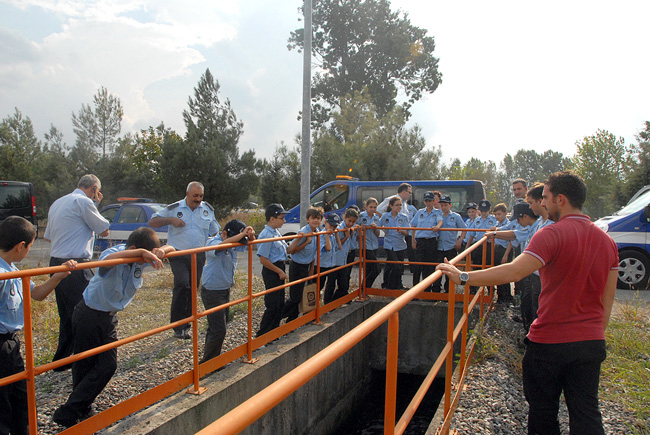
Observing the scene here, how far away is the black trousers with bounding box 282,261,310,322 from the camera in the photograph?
17.3 feet

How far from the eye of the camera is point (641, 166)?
69.4ft

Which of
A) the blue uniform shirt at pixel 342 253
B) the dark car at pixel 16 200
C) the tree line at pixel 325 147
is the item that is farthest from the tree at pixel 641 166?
the dark car at pixel 16 200

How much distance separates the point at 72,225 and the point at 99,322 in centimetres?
157

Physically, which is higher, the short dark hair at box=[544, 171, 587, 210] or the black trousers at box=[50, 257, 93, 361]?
the short dark hair at box=[544, 171, 587, 210]

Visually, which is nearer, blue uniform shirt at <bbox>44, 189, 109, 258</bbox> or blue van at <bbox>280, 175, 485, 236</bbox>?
blue uniform shirt at <bbox>44, 189, 109, 258</bbox>

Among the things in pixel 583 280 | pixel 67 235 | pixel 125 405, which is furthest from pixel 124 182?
pixel 583 280

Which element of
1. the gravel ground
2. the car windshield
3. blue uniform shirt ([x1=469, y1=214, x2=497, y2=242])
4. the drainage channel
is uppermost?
the car windshield

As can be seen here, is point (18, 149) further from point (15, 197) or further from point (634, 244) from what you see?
point (634, 244)

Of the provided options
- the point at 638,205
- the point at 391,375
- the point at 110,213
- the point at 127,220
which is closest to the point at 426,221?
the point at 638,205

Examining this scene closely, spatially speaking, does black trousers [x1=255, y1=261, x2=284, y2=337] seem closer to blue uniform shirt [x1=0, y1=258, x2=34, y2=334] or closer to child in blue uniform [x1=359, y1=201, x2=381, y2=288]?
child in blue uniform [x1=359, y1=201, x2=381, y2=288]

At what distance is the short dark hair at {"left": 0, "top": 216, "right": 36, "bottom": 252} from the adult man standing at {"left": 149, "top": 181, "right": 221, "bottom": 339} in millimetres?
2136

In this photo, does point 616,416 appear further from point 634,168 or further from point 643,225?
point 634,168

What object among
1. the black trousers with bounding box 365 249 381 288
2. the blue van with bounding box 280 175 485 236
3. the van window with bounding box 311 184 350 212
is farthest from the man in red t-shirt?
the van window with bounding box 311 184 350 212

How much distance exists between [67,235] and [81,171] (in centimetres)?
2671
